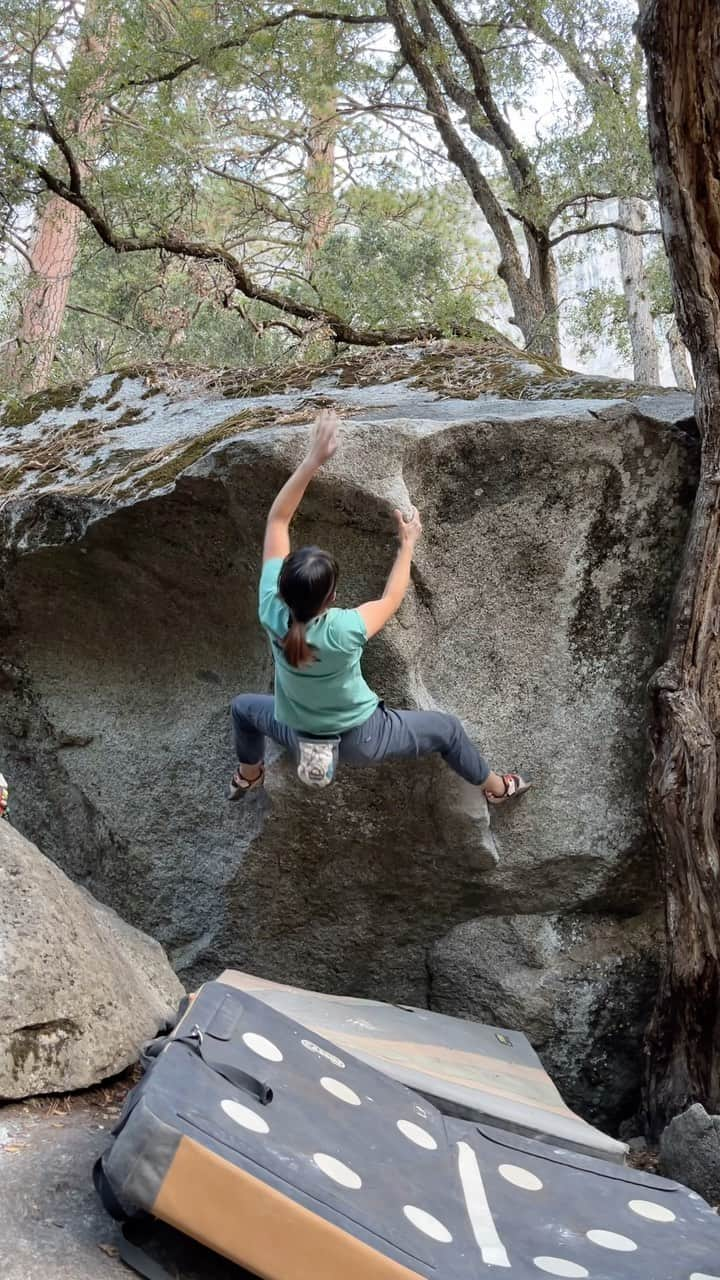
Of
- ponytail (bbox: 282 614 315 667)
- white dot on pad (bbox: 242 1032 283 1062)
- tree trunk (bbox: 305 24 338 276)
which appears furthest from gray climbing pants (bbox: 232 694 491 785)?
tree trunk (bbox: 305 24 338 276)

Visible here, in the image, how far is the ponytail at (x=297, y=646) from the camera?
3.64 m

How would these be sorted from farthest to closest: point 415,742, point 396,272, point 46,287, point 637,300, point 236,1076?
point 637,300, point 396,272, point 46,287, point 415,742, point 236,1076

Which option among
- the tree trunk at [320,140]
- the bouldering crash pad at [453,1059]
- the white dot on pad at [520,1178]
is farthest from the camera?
the tree trunk at [320,140]

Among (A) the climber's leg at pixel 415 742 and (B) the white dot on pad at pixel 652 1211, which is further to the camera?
(A) the climber's leg at pixel 415 742

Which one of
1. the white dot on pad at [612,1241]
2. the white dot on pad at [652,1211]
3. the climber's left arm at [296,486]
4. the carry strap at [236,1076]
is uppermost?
the climber's left arm at [296,486]

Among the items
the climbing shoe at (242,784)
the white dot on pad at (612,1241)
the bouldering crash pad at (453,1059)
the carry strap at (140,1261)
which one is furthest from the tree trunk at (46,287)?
the white dot on pad at (612,1241)

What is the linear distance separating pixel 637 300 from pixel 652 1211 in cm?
1183

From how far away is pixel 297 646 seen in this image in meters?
3.64

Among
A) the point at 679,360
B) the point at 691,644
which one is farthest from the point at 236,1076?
the point at 679,360

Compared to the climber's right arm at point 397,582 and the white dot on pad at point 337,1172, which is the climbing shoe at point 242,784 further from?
the white dot on pad at point 337,1172

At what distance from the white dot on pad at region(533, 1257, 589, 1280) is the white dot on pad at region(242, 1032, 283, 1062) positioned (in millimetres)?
817

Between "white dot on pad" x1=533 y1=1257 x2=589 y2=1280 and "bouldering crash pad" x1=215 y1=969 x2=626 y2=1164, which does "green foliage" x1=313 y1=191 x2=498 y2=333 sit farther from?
"white dot on pad" x1=533 y1=1257 x2=589 y2=1280

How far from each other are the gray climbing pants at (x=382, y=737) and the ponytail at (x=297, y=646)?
37cm

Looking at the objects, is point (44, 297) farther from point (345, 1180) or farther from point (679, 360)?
point (345, 1180)
